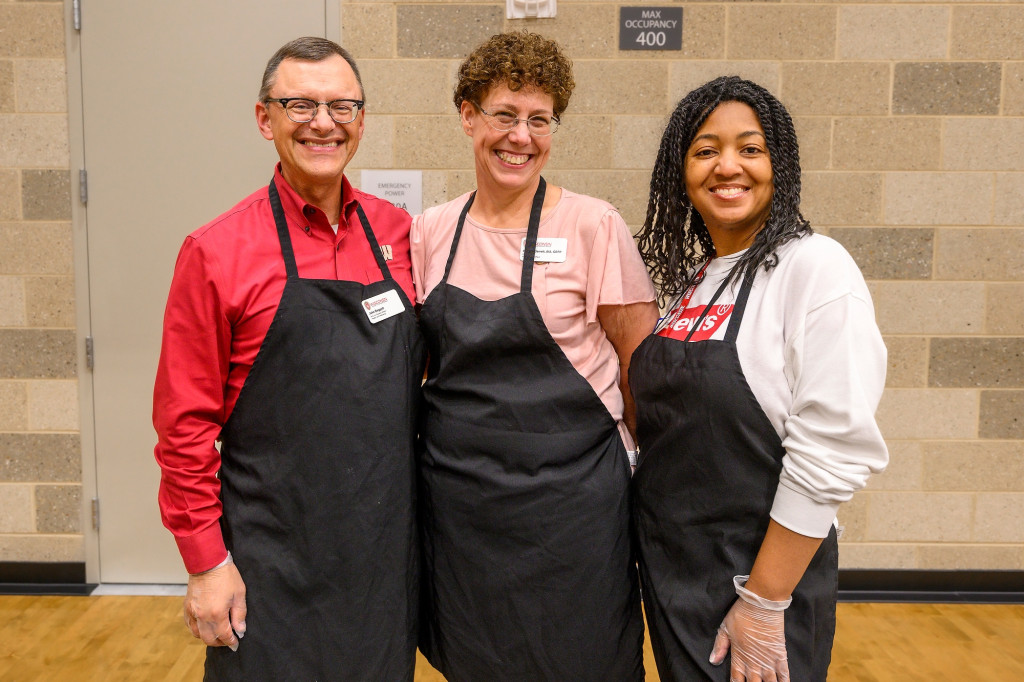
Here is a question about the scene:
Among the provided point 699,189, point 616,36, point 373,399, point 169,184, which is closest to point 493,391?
point 373,399

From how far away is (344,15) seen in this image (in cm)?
270

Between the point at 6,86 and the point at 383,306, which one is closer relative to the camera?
the point at 383,306

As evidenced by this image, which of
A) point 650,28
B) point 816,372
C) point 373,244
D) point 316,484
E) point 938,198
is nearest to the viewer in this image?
point 816,372

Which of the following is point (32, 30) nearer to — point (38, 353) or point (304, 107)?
point (38, 353)

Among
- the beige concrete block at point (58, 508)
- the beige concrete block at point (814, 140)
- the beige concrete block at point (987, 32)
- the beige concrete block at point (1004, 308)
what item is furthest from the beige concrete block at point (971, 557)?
the beige concrete block at point (58, 508)

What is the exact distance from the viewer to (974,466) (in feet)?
9.50

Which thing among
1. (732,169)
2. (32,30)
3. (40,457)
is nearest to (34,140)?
(32,30)

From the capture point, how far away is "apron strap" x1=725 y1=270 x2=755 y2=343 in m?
1.25

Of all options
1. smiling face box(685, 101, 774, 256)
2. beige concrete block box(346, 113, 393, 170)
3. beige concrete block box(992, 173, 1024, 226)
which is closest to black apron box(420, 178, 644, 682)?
smiling face box(685, 101, 774, 256)

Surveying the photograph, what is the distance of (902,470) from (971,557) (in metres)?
0.47

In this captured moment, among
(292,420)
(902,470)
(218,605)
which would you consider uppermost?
(292,420)

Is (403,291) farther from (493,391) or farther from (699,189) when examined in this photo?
(699,189)

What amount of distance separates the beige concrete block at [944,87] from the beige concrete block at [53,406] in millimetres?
3369

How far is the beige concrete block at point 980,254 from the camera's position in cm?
280
